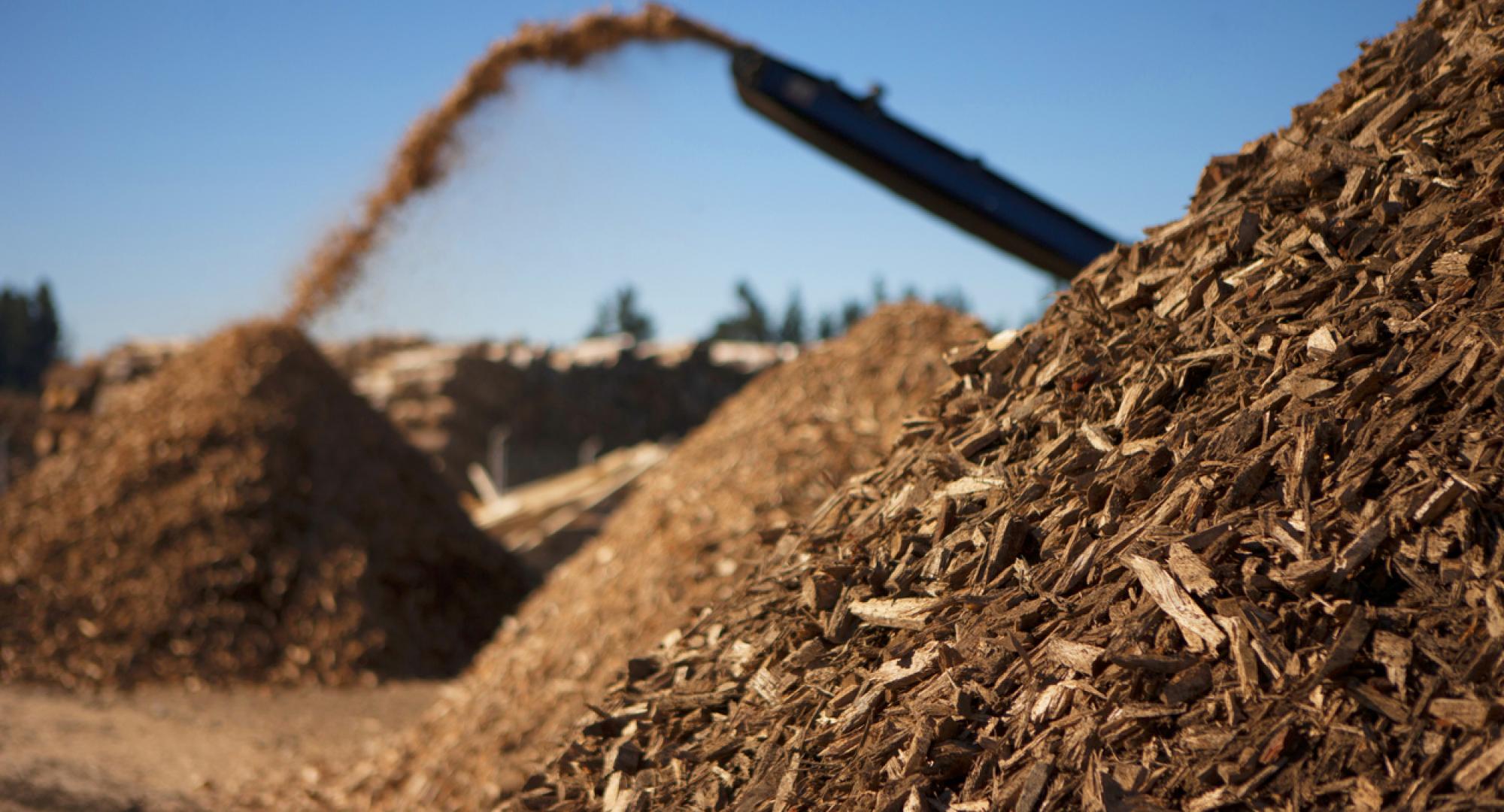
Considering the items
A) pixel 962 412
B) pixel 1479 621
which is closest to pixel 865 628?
pixel 962 412

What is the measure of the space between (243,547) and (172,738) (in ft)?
6.62

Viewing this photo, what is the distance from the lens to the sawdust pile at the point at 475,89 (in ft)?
20.4

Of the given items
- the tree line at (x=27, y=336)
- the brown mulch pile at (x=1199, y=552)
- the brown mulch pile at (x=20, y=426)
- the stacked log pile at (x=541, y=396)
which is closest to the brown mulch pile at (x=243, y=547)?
the brown mulch pile at (x=1199, y=552)

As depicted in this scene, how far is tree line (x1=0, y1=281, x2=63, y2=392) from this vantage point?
136ft

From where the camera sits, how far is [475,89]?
21.8 ft

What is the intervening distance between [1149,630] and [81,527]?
8.17 metres

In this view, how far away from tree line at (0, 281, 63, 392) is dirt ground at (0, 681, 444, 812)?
139ft

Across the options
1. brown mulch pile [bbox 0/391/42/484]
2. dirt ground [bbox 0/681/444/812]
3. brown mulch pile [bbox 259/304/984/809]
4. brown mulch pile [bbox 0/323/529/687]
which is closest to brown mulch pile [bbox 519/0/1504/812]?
brown mulch pile [bbox 259/304/984/809]

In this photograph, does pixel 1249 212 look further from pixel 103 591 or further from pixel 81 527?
pixel 81 527

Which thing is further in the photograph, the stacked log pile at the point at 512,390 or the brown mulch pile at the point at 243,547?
the stacked log pile at the point at 512,390

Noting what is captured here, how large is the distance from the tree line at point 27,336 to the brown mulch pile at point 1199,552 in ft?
157

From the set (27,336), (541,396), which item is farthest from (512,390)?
(27,336)

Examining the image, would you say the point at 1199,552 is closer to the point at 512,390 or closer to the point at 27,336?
the point at 512,390

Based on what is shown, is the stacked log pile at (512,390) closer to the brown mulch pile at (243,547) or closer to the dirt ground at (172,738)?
the brown mulch pile at (243,547)
